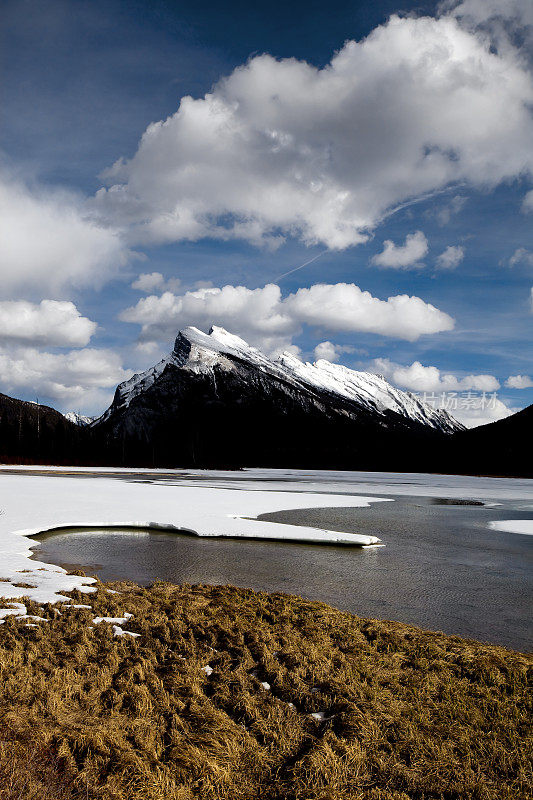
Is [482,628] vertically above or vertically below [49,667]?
below

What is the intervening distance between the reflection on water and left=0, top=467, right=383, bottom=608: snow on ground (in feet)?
2.99

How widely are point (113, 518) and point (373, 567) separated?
1523cm

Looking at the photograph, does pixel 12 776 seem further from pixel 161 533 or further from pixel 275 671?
pixel 161 533

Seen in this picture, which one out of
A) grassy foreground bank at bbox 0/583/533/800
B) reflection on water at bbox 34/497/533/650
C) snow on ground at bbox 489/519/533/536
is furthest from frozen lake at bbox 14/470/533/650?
grassy foreground bank at bbox 0/583/533/800

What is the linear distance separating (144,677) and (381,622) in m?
5.78

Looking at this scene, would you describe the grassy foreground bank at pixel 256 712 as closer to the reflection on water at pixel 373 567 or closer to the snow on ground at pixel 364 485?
the reflection on water at pixel 373 567

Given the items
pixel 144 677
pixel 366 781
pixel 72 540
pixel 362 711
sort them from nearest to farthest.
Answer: pixel 366 781, pixel 362 711, pixel 144 677, pixel 72 540

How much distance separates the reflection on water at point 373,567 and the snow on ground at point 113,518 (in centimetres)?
91

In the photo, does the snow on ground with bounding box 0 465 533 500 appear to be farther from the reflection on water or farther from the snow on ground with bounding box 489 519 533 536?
the reflection on water

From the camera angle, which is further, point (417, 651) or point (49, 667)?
point (417, 651)

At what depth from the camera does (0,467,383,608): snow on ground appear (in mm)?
14595

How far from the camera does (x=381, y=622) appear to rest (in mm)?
11492

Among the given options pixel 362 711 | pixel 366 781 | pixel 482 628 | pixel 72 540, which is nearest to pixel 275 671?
pixel 362 711

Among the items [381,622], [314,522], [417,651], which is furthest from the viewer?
[314,522]
